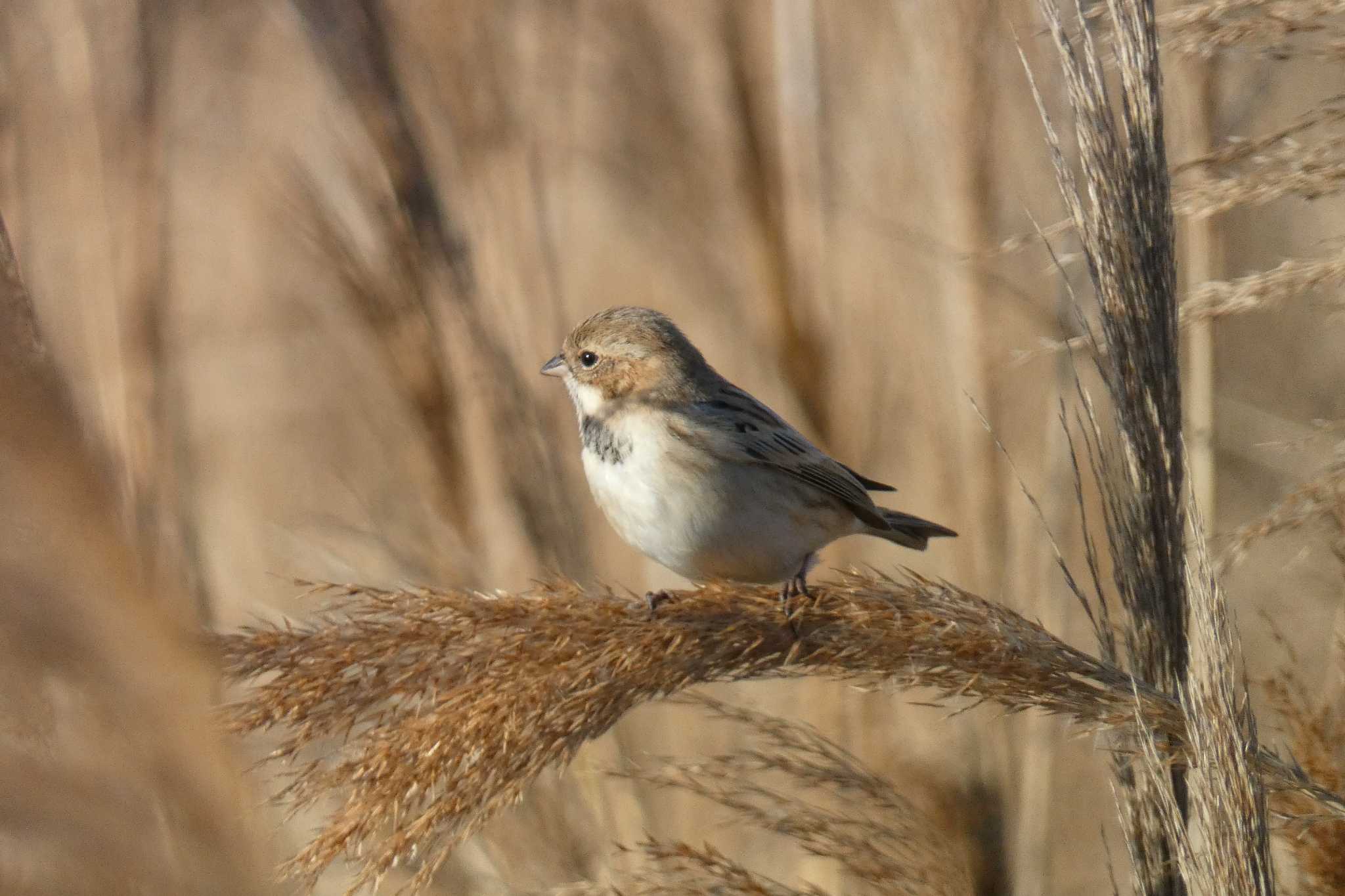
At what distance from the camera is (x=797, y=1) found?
113 inches

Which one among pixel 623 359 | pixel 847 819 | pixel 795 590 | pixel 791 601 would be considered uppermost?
pixel 623 359

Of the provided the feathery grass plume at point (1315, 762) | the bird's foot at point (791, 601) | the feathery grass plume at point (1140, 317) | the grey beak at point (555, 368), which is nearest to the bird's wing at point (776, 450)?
the grey beak at point (555, 368)

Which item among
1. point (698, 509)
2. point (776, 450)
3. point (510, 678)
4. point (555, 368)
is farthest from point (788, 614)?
point (555, 368)

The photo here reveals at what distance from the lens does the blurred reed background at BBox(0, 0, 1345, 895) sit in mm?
2180

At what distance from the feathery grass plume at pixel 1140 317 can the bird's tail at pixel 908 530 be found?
119cm

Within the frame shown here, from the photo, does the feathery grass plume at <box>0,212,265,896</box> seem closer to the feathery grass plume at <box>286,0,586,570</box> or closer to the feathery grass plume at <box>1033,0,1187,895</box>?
the feathery grass plume at <box>1033,0,1187,895</box>

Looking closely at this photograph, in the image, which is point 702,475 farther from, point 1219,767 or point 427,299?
point 1219,767

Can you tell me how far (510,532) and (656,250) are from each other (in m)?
1.19

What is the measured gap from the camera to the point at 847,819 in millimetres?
1896

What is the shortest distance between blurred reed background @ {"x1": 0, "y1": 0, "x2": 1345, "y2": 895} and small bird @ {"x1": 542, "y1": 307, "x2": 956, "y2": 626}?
131 millimetres

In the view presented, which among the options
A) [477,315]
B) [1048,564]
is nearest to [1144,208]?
[477,315]

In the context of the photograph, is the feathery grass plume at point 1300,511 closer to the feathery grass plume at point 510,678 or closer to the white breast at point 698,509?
the feathery grass plume at point 510,678

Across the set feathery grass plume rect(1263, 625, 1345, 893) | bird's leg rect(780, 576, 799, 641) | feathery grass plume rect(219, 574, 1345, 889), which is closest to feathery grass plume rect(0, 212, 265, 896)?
feathery grass plume rect(219, 574, 1345, 889)

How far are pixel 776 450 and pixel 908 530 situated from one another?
382 millimetres
